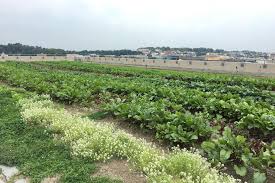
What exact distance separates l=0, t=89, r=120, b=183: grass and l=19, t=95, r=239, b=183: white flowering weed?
24 centimetres

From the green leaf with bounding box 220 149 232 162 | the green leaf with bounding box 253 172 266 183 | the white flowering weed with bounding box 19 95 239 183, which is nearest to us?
the green leaf with bounding box 253 172 266 183

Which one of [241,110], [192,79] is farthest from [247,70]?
[241,110]

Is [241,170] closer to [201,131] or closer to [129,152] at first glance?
[201,131]

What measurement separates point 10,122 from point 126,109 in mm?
2997

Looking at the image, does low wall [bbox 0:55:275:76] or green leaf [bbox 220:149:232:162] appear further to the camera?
low wall [bbox 0:55:275:76]

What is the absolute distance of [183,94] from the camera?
12852 millimetres

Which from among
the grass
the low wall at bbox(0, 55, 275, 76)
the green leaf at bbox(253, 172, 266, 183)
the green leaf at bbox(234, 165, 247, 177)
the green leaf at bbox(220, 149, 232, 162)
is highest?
the green leaf at bbox(220, 149, 232, 162)

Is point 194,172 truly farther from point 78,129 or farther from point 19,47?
point 19,47

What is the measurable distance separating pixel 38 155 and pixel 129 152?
1.87 m

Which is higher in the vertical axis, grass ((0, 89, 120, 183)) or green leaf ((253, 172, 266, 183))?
green leaf ((253, 172, 266, 183))

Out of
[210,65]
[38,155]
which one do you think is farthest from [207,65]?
[38,155]

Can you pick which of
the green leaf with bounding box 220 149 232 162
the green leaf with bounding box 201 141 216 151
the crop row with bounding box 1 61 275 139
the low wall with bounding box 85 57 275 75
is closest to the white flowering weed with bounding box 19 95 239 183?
the green leaf with bounding box 201 141 216 151

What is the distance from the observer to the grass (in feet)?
22.2

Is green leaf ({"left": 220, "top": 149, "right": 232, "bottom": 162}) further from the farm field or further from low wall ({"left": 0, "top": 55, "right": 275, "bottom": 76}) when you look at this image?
low wall ({"left": 0, "top": 55, "right": 275, "bottom": 76})
